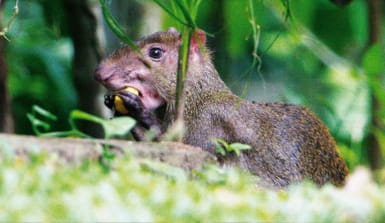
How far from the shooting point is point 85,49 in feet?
21.8

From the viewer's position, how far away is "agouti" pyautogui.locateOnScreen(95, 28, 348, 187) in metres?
5.11

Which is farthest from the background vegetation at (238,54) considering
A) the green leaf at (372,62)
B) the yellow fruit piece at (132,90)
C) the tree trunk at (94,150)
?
the tree trunk at (94,150)

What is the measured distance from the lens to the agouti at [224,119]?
5113mm

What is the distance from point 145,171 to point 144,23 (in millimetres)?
3603

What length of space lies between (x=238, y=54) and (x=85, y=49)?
1.08 meters

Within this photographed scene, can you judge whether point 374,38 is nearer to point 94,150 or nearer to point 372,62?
point 372,62

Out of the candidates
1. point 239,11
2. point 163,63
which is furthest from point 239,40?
point 163,63

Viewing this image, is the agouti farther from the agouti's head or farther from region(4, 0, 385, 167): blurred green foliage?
region(4, 0, 385, 167): blurred green foliage

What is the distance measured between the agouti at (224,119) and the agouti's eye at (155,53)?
0.03 metres

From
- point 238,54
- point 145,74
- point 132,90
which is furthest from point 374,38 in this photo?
point 132,90

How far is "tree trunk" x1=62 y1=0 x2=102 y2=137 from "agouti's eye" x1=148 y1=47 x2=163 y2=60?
87 cm

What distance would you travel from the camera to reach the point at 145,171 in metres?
3.15

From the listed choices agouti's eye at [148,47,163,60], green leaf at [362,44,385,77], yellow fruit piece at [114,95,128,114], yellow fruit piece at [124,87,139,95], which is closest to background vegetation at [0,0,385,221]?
green leaf at [362,44,385,77]

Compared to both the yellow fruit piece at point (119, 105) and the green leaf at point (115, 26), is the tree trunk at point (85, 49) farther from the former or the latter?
the green leaf at point (115, 26)
